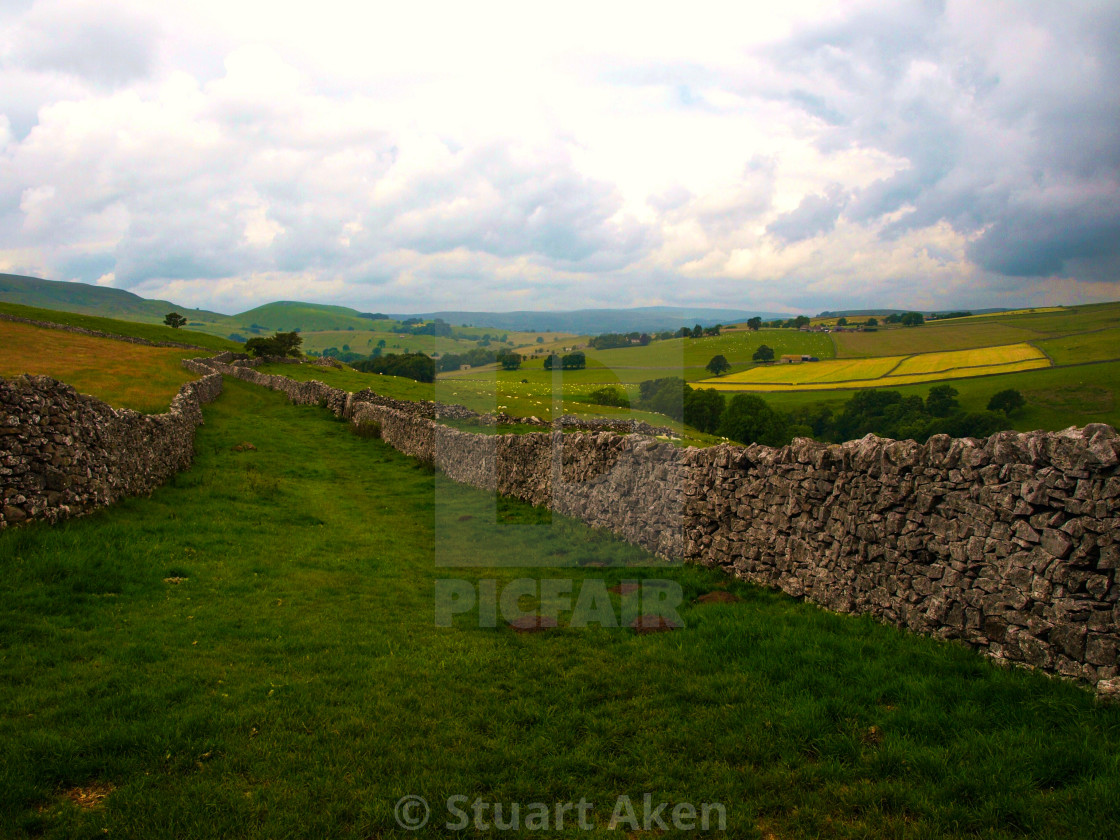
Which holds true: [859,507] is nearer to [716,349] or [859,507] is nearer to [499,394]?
[499,394]

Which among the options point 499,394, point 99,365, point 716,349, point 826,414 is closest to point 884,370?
point 826,414

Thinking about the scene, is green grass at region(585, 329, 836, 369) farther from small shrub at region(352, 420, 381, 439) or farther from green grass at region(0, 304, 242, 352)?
green grass at region(0, 304, 242, 352)

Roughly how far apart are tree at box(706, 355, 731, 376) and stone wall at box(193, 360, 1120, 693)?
46602mm

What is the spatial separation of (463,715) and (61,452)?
842 cm

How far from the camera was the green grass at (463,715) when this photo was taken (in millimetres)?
4137

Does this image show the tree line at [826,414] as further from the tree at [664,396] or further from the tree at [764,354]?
the tree at [764,354]

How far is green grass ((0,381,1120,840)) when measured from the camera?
13.6ft

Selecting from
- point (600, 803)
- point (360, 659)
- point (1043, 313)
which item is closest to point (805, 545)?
point (600, 803)

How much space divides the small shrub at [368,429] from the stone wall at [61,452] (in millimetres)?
15318

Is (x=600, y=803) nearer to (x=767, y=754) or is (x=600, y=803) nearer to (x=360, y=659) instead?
(x=767, y=754)

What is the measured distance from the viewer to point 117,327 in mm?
73062

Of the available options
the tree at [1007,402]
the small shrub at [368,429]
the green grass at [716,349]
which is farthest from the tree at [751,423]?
the small shrub at [368,429]

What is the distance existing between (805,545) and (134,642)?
824 cm

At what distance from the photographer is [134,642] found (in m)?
6.46
